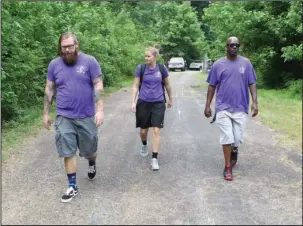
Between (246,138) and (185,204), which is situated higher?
(185,204)

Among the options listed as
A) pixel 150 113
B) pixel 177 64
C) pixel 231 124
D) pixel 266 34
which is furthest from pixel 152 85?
pixel 177 64

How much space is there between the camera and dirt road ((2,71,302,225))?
353 centimetres

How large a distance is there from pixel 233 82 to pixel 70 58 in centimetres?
171

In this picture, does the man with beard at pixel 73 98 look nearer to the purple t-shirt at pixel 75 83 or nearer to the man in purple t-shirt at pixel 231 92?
the purple t-shirt at pixel 75 83

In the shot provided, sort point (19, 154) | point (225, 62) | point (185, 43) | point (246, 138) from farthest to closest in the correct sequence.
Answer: point (185, 43) → point (246, 138) → point (19, 154) → point (225, 62)

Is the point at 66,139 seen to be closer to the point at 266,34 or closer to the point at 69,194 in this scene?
the point at 69,194

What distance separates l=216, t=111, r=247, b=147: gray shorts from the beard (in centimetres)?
171

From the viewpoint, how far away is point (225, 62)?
458 centimetres

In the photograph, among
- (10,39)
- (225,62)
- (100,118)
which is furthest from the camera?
(10,39)

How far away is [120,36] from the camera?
21609mm

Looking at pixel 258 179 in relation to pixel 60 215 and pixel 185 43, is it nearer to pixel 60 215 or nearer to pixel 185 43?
pixel 60 215

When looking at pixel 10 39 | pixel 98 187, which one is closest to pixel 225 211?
pixel 98 187

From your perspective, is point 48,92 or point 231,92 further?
point 231,92

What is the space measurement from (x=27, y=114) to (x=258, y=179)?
6.07 meters
